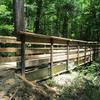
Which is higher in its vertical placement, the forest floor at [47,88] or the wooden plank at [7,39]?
the wooden plank at [7,39]

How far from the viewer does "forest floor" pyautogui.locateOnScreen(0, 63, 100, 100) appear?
5562 mm

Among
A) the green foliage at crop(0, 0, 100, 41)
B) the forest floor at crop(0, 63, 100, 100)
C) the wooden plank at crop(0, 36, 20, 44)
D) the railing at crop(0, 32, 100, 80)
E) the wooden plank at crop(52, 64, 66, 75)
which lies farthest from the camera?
the green foliage at crop(0, 0, 100, 41)

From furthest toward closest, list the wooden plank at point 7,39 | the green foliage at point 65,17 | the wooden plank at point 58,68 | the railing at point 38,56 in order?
the green foliage at point 65,17 < the wooden plank at point 58,68 < the railing at point 38,56 < the wooden plank at point 7,39

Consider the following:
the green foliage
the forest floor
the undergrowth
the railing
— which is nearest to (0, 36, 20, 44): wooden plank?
the railing

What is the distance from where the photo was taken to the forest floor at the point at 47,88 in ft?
18.2

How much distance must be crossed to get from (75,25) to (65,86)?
35.2 metres

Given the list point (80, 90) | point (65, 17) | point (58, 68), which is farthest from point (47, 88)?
point (65, 17)

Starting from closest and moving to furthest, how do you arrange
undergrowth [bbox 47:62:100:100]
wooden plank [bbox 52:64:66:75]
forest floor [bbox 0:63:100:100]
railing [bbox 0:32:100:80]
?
forest floor [bbox 0:63:100:100] → railing [bbox 0:32:100:80] → undergrowth [bbox 47:62:100:100] → wooden plank [bbox 52:64:66:75]

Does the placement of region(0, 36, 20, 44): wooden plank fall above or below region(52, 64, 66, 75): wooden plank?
above

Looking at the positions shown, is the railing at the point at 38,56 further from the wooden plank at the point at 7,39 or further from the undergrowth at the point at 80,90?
the undergrowth at the point at 80,90

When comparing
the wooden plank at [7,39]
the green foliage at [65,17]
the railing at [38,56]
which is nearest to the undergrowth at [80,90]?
the railing at [38,56]

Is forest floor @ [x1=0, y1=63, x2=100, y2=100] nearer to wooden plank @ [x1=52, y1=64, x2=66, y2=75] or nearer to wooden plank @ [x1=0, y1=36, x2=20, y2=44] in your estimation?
wooden plank @ [x1=52, y1=64, x2=66, y2=75]

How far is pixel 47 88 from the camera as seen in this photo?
7.02 meters

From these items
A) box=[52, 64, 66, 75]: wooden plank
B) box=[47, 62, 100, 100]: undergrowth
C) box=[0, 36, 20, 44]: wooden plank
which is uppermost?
box=[0, 36, 20, 44]: wooden plank
